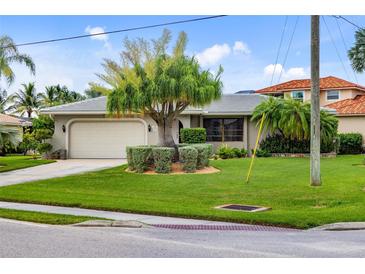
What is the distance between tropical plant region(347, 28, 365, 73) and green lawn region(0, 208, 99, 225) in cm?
2303

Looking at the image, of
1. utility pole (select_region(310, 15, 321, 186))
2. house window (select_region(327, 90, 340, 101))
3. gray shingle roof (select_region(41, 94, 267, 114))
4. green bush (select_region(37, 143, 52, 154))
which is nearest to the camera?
utility pole (select_region(310, 15, 321, 186))

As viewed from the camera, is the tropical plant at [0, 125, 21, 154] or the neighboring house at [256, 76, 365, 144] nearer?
the tropical plant at [0, 125, 21, 154]

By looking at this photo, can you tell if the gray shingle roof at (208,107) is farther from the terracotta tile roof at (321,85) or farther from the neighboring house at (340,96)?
the terracotta tile roof at (321,85)

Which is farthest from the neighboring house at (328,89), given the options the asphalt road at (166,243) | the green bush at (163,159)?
the asphalt road at (166,243)

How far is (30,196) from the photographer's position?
42.3ft

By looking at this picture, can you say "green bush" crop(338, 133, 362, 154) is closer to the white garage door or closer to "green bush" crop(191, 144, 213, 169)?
the white garage door

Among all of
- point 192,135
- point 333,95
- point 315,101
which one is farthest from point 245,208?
point 333,95

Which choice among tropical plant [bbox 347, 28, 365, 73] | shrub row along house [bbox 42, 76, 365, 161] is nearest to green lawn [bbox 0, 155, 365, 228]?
shrub row along house [bbox 42, 76, 365, 161]

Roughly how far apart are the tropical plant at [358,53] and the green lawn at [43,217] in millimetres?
23029

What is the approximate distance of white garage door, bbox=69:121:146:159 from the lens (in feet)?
87.2

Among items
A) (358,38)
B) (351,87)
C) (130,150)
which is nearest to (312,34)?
(130,150)

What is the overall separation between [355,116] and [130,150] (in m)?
17.6

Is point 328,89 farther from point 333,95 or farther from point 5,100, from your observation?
point 5,100
